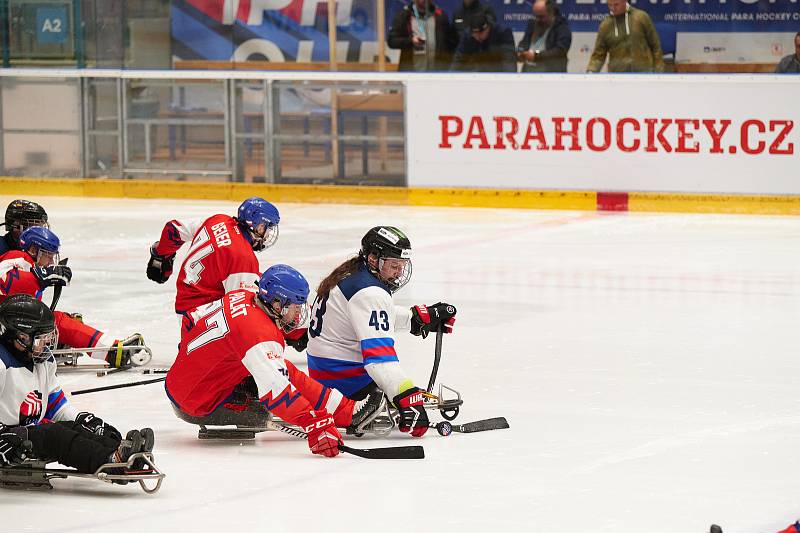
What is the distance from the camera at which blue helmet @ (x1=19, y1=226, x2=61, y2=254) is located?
22.3ft

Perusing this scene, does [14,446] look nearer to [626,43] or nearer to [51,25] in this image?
[626,43]

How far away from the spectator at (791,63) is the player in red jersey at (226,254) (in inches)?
278

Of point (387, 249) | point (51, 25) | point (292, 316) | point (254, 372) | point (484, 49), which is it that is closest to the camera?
point (254, 372)

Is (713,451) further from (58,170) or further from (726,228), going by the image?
(58,170)

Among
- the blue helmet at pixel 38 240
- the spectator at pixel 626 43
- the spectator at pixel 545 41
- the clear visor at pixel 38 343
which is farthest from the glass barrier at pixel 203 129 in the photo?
the clear visor at pixel 38 343

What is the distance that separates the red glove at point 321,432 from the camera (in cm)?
514

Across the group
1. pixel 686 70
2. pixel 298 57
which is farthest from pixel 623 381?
pixel 298 57

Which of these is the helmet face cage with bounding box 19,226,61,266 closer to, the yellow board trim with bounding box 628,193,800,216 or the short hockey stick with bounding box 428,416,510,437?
the short hockey stick with bounding box 428,416,510,437

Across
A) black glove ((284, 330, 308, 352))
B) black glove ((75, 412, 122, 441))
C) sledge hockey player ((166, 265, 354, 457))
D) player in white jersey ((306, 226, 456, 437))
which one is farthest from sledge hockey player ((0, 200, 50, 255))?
black glove ((75, 412, 122, 441))

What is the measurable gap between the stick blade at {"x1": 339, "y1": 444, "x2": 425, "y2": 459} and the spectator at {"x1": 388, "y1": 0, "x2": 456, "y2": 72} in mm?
8589

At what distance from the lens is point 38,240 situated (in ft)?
22.3

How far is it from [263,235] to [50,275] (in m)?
1.00

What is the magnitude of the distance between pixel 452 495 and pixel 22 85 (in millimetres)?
11113

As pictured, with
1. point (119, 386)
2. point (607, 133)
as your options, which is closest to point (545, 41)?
point (607, 133)
